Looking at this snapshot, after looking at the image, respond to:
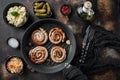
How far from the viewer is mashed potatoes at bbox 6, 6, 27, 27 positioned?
202 inches

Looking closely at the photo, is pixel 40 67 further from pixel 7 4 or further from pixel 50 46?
pixel 7 4

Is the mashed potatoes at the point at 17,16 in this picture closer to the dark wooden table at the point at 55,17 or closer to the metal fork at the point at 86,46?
Result: the dark wooden table at the point at 55,17

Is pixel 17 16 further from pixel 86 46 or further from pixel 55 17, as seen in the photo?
pixel 86 46

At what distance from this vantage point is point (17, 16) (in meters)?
5.17

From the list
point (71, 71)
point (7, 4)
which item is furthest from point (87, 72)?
point (7, 4)

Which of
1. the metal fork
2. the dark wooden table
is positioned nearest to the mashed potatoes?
the dark wooden table

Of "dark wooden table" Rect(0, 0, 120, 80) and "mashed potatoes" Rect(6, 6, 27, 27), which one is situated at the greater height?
"mashed potatoes" Rect(6, 6, 27, 27)

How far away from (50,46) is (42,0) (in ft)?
1.45

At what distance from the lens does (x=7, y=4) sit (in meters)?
5.28

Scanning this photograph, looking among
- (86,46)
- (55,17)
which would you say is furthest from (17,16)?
(86,46)

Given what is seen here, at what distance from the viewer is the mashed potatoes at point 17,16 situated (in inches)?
202

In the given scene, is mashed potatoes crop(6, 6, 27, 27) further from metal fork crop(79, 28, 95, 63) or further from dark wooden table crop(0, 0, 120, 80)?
metal fork crop(79, 28, 95, 63)

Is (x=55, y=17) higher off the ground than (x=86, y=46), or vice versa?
(x=55, y=17)

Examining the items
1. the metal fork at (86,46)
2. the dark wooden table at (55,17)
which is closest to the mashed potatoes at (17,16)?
the dark wooden table at (55,17)
